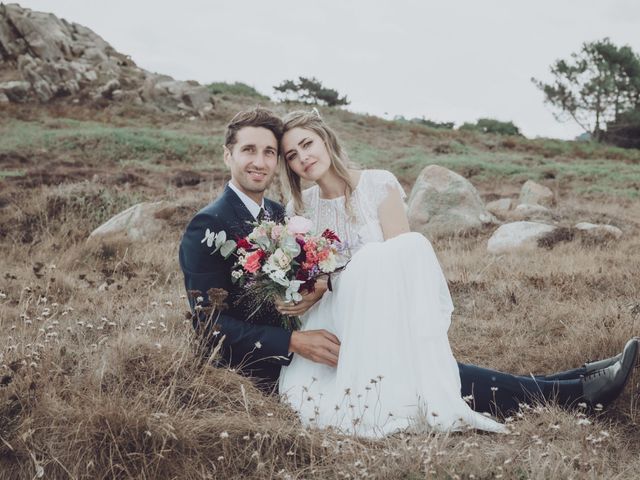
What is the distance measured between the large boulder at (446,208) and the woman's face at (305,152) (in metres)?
5.28

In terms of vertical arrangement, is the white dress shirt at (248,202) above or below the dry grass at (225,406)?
above

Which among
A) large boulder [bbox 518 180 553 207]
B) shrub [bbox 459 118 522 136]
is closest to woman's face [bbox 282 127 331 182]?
large boulder [bbox 518 180 553 207]

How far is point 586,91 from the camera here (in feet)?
108

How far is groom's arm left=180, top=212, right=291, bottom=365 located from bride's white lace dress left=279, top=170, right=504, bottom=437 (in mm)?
300

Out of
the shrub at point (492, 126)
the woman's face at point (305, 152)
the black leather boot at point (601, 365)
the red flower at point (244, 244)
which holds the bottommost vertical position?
the black leather boot at point (601, 365)

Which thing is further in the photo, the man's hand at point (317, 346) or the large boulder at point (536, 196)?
the large boulder at point (536, 196)

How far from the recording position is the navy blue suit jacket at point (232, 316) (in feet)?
11.0

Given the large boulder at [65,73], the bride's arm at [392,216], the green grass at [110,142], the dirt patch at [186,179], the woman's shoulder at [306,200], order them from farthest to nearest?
the large boulder at [65,73]
the green grass at [110,142]
the dirt patch at [186,179]
the woman's shoulder at [306,200]
the bride's arm at [392,216]

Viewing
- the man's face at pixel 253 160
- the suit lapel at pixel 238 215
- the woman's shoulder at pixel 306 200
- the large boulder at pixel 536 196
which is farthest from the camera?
the large boulder at pixel 536 196

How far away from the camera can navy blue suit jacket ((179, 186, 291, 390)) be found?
3363 mm

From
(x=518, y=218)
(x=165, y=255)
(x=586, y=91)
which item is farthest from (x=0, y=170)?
(x=586, y=91)

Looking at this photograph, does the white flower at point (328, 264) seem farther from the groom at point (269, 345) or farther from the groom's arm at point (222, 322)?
the groom's arm at point (222, 322)

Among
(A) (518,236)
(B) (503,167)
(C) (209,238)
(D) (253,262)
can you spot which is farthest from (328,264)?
(B) (503,167)

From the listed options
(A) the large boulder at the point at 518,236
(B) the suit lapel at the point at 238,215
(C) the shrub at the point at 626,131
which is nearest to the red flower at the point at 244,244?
A: (B) the suit lapel at the point at 238,215
